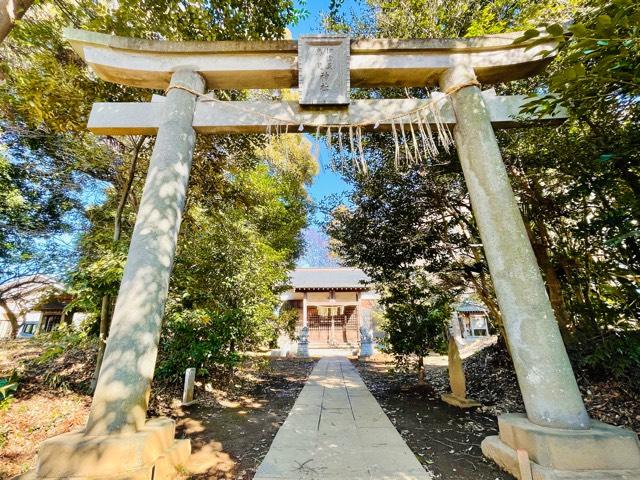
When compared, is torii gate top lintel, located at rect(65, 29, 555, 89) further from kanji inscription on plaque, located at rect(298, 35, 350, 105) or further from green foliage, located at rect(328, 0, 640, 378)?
green foliage, located at rect(328, 0, 640, 378)

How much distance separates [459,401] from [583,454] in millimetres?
3209

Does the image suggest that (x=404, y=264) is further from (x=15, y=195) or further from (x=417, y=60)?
(x=15, y=195)

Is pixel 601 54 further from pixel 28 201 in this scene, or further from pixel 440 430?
pixel 28 201

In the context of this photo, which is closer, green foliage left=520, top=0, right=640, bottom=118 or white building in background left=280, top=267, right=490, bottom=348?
green foliage left=520, top=0, right=640, bottom=118

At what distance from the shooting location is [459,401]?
4.71 meters

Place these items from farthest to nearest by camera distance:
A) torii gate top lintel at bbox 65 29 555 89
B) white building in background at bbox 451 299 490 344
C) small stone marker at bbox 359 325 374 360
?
Result: white building in background at bbox 451 299 490 344
small stone marker at bbox 359 325 374 360
torii gate top lintel at bbox 65 29 555 89

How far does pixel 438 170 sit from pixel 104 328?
20.1 ft

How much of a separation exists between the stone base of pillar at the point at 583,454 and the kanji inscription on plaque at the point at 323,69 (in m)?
3.33

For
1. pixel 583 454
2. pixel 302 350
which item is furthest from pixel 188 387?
pixel 302 350

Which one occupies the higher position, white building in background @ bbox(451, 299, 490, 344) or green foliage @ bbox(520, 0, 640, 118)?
green foliage @ bbox(520, 0, 640, 118)

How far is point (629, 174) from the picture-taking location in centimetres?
316

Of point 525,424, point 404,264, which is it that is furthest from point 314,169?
point 525,424

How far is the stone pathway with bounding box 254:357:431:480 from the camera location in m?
2.47

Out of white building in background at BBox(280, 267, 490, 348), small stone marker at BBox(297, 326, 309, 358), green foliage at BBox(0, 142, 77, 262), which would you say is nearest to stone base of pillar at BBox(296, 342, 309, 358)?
small stone marker at BBox(297, 326, 309, 358)
